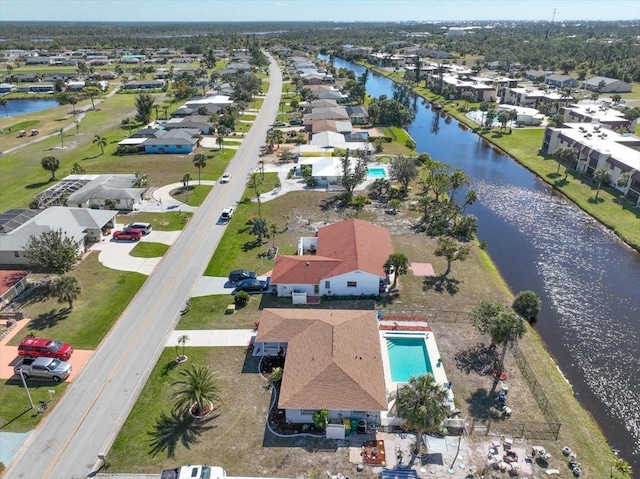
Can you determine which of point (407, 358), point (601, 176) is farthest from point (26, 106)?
point (601, 176)

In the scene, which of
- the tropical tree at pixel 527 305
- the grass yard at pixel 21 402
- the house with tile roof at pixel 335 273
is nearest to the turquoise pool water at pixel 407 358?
the house with tile roof at pixel 335 273

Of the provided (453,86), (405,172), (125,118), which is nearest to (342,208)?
(405,172)

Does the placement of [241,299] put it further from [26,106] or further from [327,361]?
[26,106]

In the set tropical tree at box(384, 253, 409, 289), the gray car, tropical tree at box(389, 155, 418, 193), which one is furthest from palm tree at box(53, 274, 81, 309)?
tropical tree at box(389, 155, 418, 193)

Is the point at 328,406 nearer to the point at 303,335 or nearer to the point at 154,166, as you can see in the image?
the point at 303,335

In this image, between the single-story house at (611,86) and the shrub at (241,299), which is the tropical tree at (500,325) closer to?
the shrub at (241,299)

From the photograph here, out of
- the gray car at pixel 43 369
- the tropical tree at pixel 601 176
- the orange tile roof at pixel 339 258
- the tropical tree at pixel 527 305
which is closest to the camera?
the gray car at pixel 43 369

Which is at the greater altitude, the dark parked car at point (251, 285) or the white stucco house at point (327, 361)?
the white stucco house at point (327, 361)
